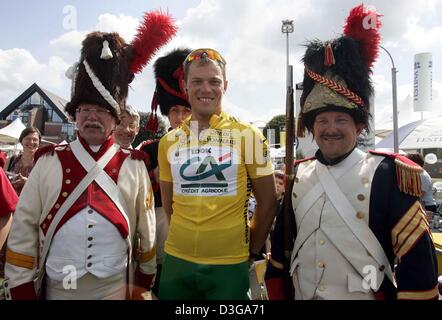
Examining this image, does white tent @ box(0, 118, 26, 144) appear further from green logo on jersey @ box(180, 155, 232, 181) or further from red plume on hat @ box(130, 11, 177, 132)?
green logo on jersey @ box(180, 155, 232, 181)

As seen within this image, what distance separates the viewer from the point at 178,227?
2.34m

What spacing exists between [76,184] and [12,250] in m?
0.51

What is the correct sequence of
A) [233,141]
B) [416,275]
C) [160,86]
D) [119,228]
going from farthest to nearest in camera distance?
[160,86] → [233,141] → [119,228] → [416,275]

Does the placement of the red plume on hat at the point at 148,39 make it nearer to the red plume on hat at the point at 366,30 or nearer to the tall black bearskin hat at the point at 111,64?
the tall black bearskin hat at the point at 111,64

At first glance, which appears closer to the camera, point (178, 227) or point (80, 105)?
point (178, 227)

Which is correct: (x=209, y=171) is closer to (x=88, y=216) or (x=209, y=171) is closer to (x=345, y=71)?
(x=88, y=216)

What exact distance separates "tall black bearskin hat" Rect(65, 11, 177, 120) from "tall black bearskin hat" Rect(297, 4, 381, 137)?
1.17 meters

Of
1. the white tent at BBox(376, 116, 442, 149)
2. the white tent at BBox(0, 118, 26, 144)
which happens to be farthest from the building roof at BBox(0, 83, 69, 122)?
the white tent at BBox(376, 116, 442, 149)

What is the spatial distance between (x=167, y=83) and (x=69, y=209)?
6.04 ft

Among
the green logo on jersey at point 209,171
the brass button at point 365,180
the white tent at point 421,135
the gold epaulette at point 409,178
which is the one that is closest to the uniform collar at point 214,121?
the green logo on jersey at point 209,171

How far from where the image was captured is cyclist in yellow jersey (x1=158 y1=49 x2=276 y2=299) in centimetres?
222
